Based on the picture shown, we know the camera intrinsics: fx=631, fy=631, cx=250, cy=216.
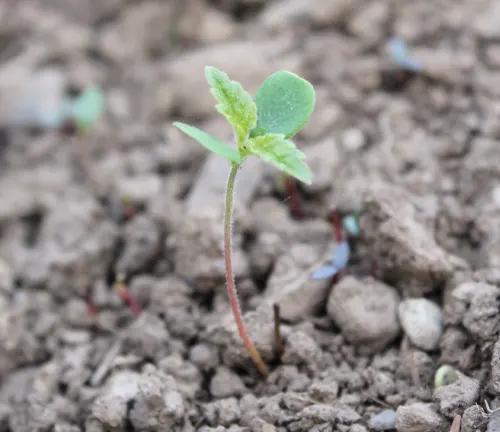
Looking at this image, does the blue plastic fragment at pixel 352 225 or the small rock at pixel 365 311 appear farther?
the blue plastic fragment at pixel 352 225

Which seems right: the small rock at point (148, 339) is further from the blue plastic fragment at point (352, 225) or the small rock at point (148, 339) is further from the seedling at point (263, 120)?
the blue plastic fragment at point (352, 225)

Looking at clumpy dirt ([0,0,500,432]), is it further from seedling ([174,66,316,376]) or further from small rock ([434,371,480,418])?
seedling ([174,66,316,376])

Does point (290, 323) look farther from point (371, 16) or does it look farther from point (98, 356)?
point (371, 16)

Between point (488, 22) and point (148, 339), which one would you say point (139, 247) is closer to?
point (148, 339)

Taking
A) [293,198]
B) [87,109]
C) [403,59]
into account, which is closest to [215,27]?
[87,109]

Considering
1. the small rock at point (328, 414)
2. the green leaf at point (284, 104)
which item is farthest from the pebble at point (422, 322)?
the green leaf at point (284, 104)
